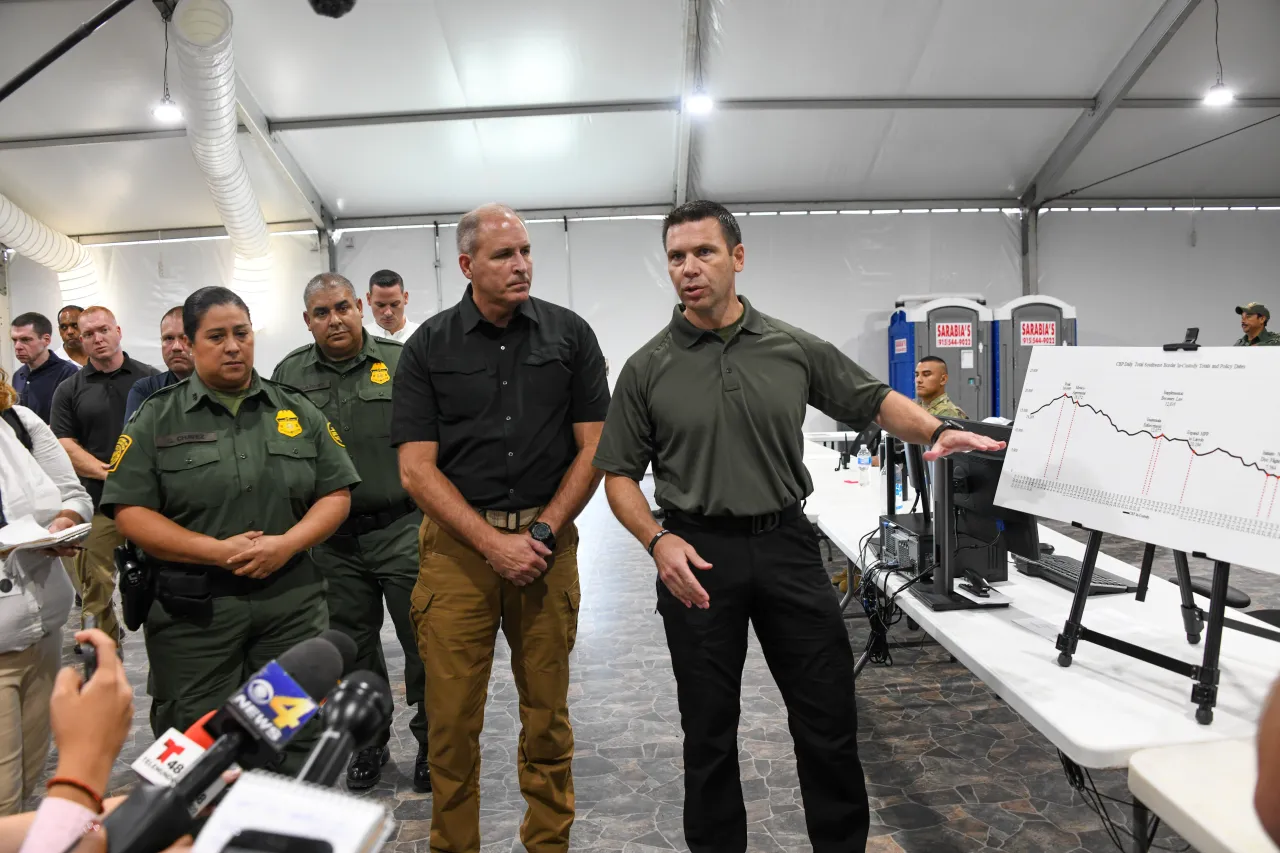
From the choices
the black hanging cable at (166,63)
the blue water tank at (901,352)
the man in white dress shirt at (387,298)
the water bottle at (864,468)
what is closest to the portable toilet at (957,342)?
the blue water tank at (901,352)

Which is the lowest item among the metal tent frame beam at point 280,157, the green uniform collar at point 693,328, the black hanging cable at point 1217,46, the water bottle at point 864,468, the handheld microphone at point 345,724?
the water bottle at point 864,468

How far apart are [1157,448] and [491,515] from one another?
1543 millimetres

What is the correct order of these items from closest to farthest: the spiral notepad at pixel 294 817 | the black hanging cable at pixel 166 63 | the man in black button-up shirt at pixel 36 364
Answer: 1. the spiral notepad at pixel 294 817
2. the man in black button-up shirt at pixel 36 364
3. the black hanging cable at pixel 166 63

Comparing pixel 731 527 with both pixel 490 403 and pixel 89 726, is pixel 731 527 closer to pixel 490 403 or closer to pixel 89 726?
pixel 490 403

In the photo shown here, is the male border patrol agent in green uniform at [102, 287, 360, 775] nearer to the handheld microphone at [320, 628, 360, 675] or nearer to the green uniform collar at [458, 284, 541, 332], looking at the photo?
the green uniform collar at [458, 284, 541, 332]

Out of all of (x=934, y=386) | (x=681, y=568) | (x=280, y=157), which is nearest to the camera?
(x=681, y=568)

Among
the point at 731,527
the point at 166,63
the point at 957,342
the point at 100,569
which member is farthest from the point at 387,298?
the point at 957,342

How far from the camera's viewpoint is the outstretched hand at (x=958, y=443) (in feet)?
5.60

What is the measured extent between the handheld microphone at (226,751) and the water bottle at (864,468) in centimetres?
384

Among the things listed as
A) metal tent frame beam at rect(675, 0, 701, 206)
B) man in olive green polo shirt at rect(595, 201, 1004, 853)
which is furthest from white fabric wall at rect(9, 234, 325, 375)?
man in olive green polo shirt at rect(595, 201, 1004, 853)

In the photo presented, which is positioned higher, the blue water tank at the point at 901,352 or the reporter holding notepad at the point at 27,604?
the blue water tank at the point at 901,352

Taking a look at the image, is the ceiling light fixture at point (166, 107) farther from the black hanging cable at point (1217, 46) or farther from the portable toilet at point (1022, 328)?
the black hanging cable at point (1217, 46)

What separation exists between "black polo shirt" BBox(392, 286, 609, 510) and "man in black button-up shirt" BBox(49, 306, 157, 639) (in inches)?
88.9

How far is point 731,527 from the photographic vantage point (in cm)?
175
